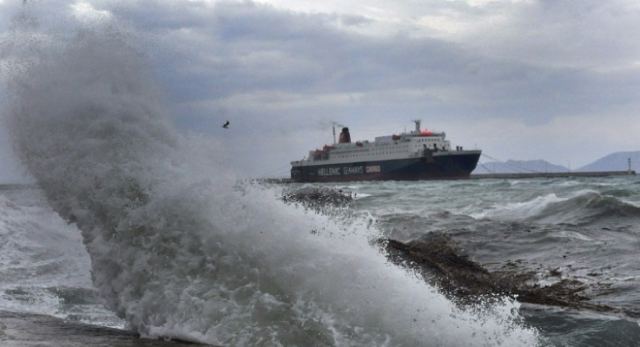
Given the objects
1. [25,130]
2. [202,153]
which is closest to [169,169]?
[202,153]

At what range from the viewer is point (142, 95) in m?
8.20

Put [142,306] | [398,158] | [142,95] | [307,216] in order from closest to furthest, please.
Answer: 1. [142,306]
2. [307,216]
3. [142,95]
4. [398,158]

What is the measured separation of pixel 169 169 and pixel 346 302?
2728mm

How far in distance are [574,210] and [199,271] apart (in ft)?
56.0

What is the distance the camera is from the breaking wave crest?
19.2m

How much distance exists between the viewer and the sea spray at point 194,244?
222 inches

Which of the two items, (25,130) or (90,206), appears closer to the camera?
(90,206)

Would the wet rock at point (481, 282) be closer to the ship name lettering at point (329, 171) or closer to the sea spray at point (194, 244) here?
the sea spray at point (194, 244)

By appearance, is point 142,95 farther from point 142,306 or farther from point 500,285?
point 500,285

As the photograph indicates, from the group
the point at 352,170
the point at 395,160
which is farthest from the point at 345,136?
the point at 395,160

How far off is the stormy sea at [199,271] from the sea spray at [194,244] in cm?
2

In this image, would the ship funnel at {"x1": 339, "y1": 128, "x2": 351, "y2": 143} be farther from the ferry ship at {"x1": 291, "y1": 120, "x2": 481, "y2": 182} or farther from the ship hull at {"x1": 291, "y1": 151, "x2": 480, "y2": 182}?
the ship hull at {"x1": 291, "y1": 151, "x2": 480, "y2": 182}

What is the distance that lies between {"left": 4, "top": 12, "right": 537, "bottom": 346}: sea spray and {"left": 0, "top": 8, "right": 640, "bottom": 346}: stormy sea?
2 cm

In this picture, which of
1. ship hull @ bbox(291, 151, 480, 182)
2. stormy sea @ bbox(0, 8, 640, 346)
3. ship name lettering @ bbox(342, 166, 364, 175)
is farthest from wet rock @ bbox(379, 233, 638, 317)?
ship name lettering @ bbox(342, 166, 364, 175)
